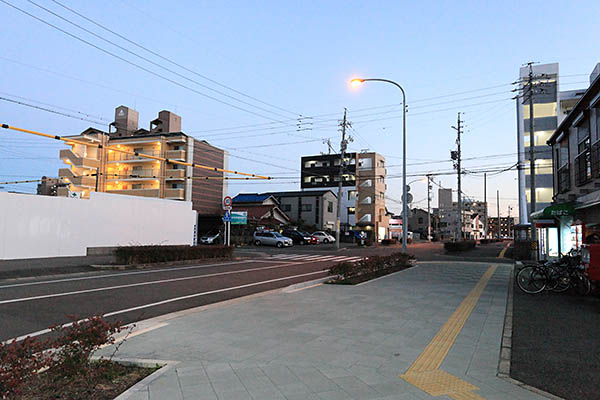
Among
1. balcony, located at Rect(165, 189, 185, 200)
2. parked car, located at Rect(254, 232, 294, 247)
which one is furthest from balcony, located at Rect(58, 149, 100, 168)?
parked car, located at Rect(254, 232, 294, 247)

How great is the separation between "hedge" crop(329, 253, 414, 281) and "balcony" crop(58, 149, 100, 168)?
137 feet

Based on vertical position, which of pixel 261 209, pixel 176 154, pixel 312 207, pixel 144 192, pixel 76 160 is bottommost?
pixel 261 209

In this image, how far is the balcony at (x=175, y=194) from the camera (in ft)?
153

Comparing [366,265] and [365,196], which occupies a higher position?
→ [365,196]

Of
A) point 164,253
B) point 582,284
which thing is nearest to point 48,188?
point 164,253

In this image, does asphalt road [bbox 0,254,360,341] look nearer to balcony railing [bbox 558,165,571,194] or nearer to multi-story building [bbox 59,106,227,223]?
balcony railing [bbox 558,165,571,194]

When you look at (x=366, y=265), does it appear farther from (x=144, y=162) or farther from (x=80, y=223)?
(x=144, y=162)

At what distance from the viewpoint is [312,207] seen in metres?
62.5

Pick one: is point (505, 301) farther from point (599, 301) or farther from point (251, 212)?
point (251, 212)

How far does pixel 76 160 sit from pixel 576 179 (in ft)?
160

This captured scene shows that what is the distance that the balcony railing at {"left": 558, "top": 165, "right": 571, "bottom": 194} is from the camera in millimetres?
17531

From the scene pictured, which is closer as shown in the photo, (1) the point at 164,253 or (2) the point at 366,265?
(2) the point at 366,265

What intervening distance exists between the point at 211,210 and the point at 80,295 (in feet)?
139

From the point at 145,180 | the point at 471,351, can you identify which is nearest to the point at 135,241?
the point at 471,351
